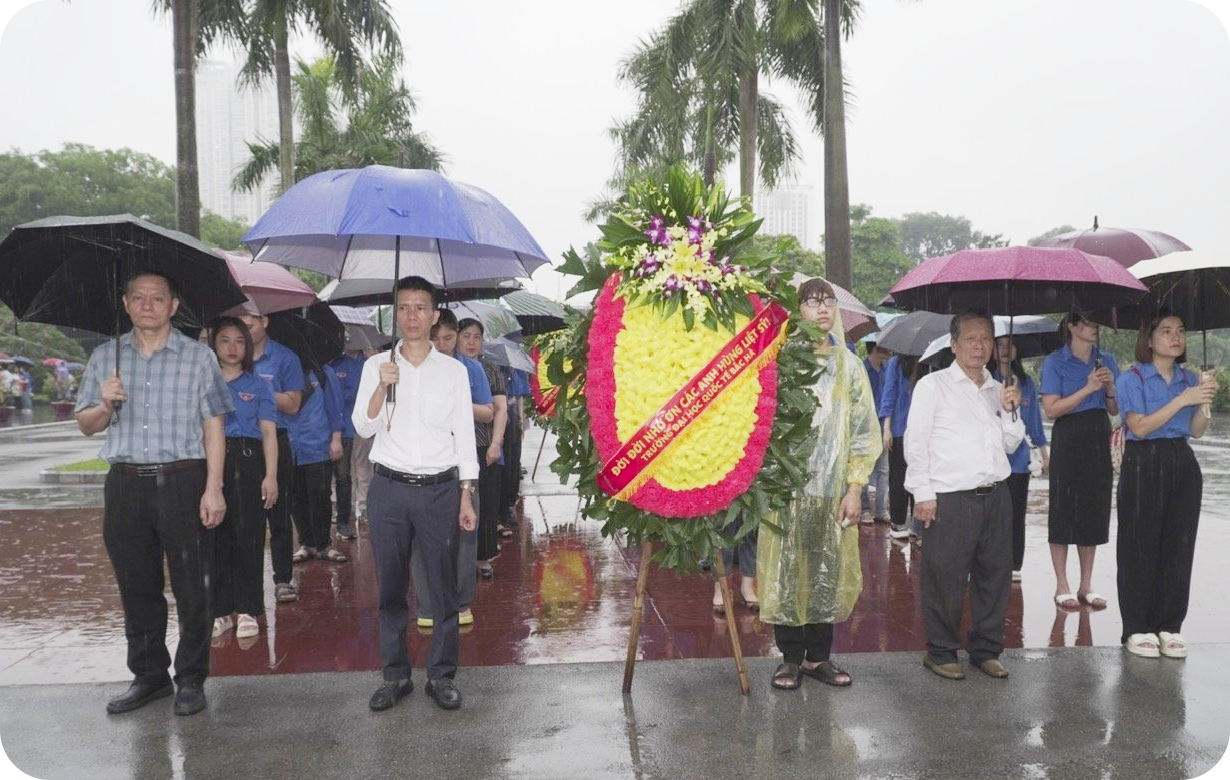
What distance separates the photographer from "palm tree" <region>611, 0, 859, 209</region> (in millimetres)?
15164

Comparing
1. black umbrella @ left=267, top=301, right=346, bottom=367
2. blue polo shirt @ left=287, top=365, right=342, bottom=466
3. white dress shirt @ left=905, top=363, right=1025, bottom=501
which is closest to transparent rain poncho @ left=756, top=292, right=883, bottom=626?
white dress shirt @ left=905, top=363, right=1025, bottom=501

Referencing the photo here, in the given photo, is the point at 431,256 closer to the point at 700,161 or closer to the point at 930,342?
the point at 930,342

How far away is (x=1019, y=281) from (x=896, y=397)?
309cm

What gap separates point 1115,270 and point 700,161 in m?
18.2

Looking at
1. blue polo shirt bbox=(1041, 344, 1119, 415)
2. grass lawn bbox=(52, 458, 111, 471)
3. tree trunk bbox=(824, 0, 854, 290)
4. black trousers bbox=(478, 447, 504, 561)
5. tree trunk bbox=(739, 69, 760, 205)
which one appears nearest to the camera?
blue polo shirt bbox=(1041, 344, 1119, 415)

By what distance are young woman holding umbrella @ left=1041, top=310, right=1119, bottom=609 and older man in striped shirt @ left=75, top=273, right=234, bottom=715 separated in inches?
181

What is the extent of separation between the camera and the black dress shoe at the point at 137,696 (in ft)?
14.2

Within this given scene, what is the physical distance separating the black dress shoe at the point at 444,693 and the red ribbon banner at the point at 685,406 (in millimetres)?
1170

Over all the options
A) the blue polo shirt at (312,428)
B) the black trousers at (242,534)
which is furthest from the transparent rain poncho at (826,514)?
the blue polo shirt at (312,428)

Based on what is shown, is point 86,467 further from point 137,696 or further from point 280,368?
point 137,696

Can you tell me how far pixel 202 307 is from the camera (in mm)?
4688

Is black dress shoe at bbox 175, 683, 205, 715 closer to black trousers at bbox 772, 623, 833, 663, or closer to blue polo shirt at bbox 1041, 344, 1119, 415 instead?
black trousers at bbox 772, 623, 833, 663

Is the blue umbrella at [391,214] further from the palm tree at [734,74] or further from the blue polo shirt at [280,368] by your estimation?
the palm tree at [734,74]

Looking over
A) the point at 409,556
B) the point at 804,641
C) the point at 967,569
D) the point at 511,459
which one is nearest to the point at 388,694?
the point at 409,556
